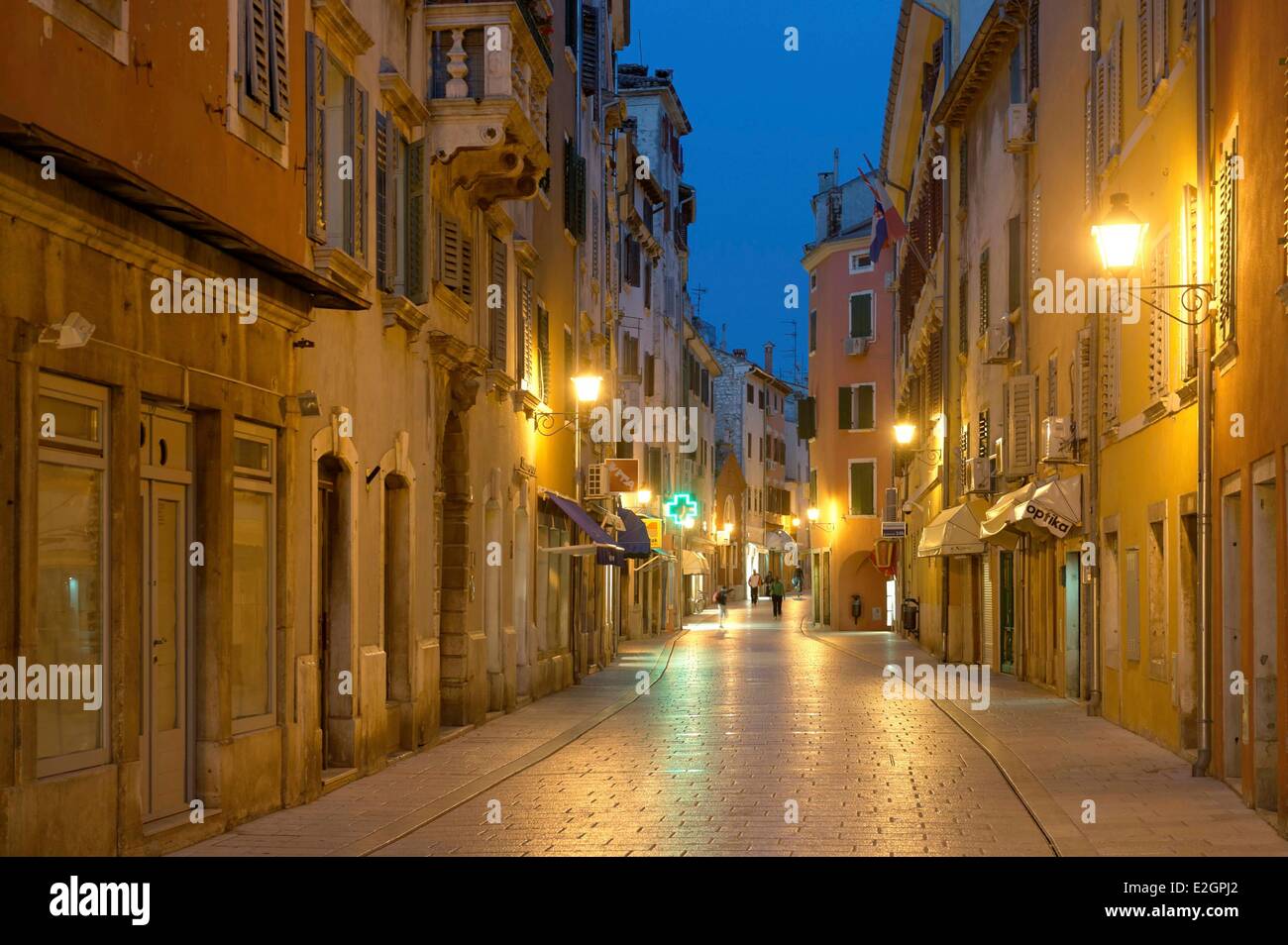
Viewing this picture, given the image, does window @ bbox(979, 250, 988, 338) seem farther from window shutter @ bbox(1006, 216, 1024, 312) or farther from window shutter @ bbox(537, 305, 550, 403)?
window shutter @ bbox(537, 305, 550, 403)

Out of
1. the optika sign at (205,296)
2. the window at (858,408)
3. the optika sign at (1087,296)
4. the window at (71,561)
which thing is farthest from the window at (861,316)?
the window at (71,561)

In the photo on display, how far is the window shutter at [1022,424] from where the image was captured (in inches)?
1141

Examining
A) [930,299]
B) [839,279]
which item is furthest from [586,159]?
[839,279]

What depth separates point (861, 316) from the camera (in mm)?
66875

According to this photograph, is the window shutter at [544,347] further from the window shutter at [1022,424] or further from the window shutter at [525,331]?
the window shutter at [1022,424]

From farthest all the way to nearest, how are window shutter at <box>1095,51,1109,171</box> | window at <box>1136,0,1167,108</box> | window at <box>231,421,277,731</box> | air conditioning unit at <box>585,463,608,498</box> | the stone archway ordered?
1. air conditioning unit at <box>585,463,608,498</box>
2. the stone archway
3. window shutter at <box>1095,51,1109,171</box>
4. window at <box>1136,0,1167,108</box>
5. window at <box>231,421,277,731</box>

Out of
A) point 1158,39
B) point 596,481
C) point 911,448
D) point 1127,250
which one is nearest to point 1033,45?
point 1158,39

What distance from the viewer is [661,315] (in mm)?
63625

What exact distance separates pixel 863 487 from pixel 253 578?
169ft

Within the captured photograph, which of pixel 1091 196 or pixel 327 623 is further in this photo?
pixel 1091 196

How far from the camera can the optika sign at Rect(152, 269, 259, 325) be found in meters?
12.5

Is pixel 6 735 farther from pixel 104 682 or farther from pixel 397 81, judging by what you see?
pixel 397 81

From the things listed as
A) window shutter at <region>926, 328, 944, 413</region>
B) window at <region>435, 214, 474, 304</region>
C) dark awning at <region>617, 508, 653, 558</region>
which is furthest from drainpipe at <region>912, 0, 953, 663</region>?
window at <region>435, 214, 474, 304</region>

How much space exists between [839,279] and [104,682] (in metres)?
58.2
